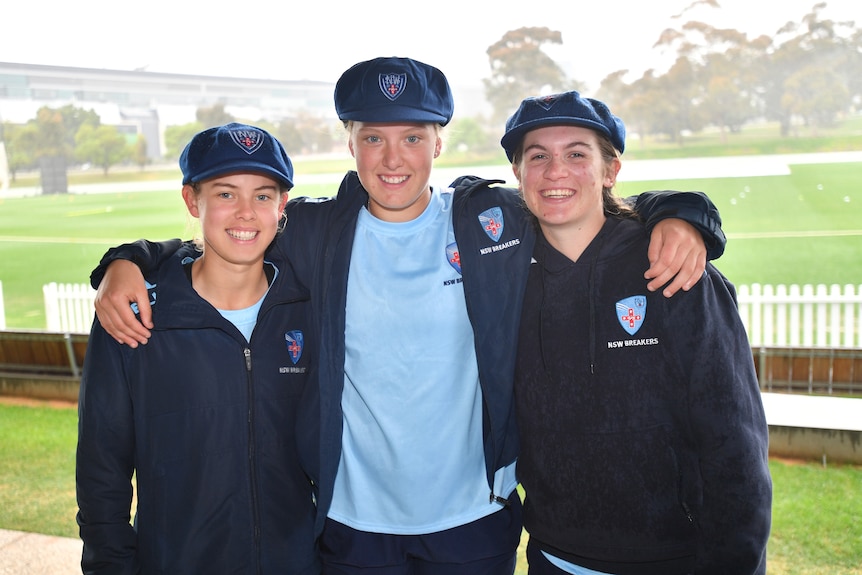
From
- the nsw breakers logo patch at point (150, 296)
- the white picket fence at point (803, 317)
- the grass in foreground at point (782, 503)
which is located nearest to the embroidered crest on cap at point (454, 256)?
the nsw breakers logo patch at point (150, 296)

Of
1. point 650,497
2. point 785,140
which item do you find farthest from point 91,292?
point 785,140

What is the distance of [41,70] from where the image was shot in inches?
486

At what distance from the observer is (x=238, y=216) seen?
1854 mm

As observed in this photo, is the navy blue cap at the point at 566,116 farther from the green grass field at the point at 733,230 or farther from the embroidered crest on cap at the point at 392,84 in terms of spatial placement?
the green grass field at the point at 733,230

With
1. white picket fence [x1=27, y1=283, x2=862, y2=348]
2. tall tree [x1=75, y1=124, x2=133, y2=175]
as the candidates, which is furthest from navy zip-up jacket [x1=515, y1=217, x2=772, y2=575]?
tall tree [x1=75, y1=124, x2=133, y2=175]

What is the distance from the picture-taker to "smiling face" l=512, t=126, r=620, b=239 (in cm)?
180

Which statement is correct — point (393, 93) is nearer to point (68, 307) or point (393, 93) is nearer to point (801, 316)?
point (801, 316)

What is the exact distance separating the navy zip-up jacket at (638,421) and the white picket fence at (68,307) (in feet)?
25.8

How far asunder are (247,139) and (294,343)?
1.74 ft

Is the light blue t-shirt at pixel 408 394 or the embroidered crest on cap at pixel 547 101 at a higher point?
the embroidered crest on cap at pixel 547 101

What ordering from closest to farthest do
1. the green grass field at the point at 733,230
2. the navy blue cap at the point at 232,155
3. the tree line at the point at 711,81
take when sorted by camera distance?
the navy blue cap at the point at 232,155, the tree line at the point at 711,81, the green grass field at the point at 733,230

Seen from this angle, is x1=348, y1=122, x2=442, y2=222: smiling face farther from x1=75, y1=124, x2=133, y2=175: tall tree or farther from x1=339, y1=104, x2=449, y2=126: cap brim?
x1=75, y1=124, x2=133, y2=175: tall tree

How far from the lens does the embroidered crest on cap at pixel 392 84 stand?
191cm

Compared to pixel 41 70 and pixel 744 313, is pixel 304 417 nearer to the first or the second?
pixel 744 313
